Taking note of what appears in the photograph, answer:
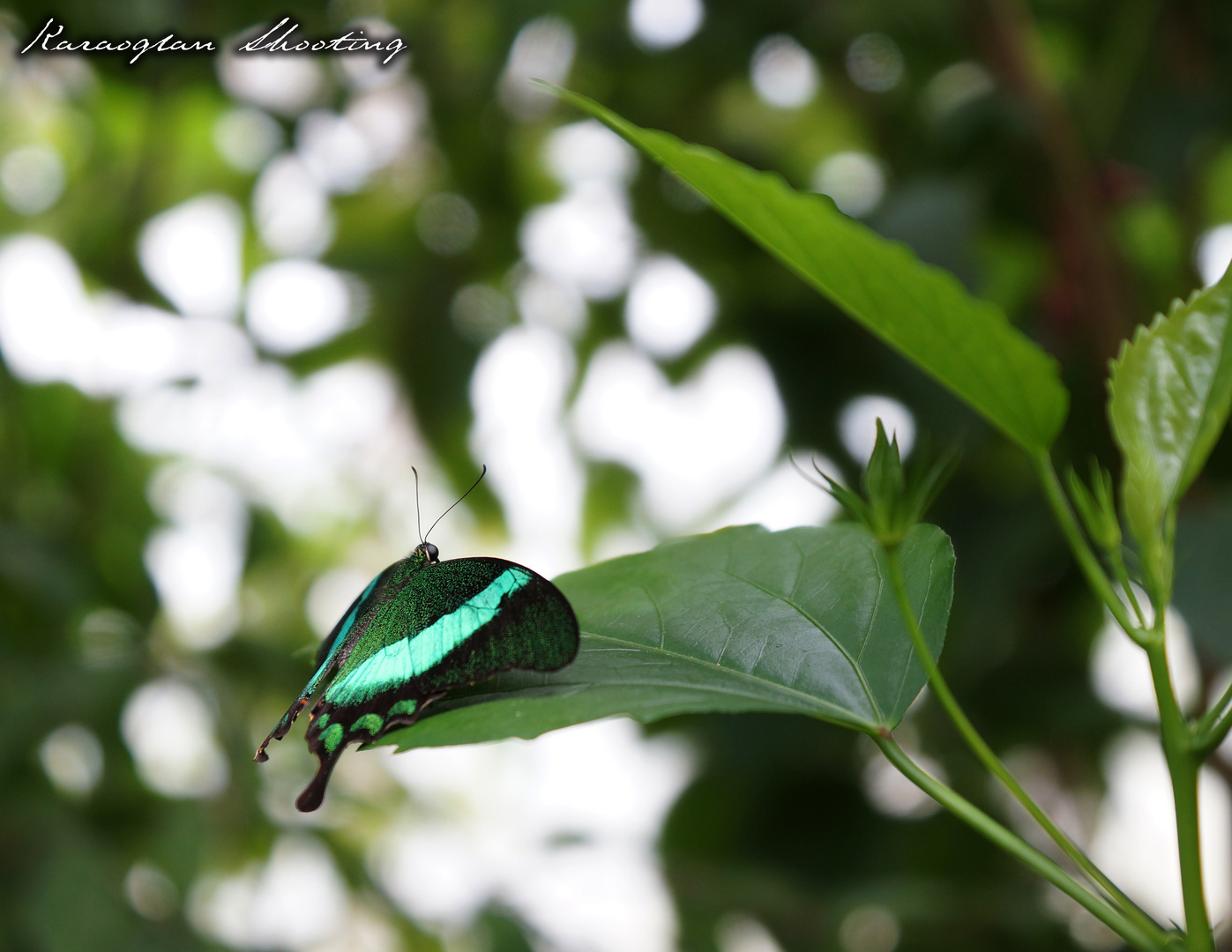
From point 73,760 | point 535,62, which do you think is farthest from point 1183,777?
point 73,760

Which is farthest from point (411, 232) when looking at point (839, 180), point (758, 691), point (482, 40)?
point (758, 691)

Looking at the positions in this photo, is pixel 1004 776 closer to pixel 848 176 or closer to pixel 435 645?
pixel 435 645

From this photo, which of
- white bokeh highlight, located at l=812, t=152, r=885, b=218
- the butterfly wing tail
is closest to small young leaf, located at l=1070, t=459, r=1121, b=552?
the butterfly wing tail

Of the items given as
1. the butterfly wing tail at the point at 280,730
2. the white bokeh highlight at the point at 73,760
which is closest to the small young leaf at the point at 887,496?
the butterfly wing tail at the point at 280,730

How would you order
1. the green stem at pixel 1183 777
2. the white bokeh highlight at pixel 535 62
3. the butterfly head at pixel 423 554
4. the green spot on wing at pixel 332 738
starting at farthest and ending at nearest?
the white bokeh highlight at pixel 535 62 → the butterfly head at pixel 423 554 → the green spot on wing at pixel 332 738 → the green stem at pixel 1183 777

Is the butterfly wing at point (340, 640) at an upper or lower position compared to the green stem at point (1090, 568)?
lower

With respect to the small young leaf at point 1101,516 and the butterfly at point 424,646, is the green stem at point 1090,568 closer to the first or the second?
the small young leaf at point 1101,516
